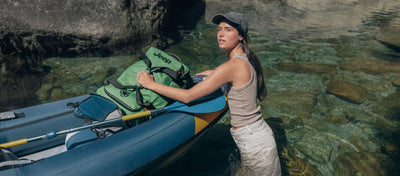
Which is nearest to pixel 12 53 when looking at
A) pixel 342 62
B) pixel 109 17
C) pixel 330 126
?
pixel 109 17

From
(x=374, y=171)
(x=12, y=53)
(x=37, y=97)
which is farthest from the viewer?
(x=12, y=53)

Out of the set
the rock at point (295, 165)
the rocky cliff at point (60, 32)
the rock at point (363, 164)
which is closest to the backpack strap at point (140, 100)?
the rock at point (295, 165)

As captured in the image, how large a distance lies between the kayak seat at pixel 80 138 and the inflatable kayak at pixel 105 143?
0.02 metres

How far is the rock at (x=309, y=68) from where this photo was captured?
612 centimetres

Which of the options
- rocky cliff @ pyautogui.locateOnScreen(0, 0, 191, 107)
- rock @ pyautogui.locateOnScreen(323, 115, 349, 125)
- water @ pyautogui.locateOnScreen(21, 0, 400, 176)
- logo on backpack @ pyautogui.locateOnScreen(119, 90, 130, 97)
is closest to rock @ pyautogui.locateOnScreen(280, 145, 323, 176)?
water @ pyautogui.locateOnScreen(21, 0, 400, 176)

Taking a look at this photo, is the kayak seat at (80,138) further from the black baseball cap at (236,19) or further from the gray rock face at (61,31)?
the gray rock face at (61,31)

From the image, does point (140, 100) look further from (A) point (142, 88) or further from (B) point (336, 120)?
(B) point (336, 120)

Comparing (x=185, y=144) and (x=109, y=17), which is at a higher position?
(x=109, y=17)

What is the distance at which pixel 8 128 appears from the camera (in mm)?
2758

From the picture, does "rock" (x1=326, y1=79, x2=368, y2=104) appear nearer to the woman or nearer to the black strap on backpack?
the woman

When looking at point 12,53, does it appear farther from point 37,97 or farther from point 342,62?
point 342,62

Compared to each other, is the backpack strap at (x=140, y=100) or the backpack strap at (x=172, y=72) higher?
the backpack strap at (x=172, y=72)

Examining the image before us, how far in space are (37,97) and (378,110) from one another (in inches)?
244

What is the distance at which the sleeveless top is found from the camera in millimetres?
2369
